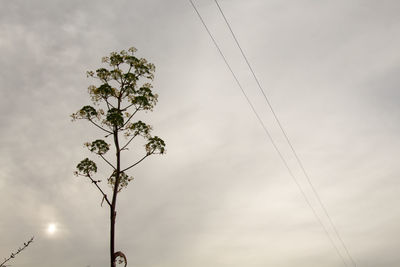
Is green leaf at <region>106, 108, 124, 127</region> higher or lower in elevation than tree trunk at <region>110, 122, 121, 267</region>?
higher

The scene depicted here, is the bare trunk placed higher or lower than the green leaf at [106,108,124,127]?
lower

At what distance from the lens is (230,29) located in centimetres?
1506

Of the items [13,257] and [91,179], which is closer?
[13,257]

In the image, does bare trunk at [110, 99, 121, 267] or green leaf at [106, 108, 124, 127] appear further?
green leaf at [106, 108, 124, 127]

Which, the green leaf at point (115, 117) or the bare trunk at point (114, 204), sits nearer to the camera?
the bare trunk at point (114, 204)

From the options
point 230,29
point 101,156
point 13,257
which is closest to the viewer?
point 13,257

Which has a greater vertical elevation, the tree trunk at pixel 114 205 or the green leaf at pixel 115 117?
the green leaf at pixel 115 117

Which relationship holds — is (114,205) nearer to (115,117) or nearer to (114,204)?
(114,204)

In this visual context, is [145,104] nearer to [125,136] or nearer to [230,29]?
[125,136]

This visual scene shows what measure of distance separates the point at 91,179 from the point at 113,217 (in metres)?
2.40

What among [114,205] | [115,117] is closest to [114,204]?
[114,205]

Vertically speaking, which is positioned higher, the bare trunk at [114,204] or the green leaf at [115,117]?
the green leaf at [115,117]

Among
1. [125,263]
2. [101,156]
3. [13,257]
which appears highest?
[101,156]

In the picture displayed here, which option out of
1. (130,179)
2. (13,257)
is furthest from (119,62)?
(13,257)
